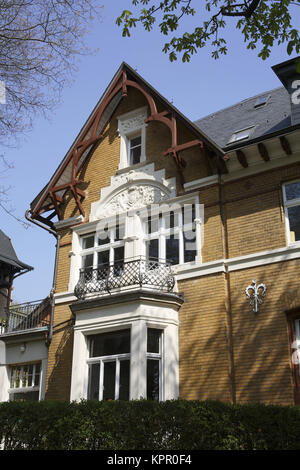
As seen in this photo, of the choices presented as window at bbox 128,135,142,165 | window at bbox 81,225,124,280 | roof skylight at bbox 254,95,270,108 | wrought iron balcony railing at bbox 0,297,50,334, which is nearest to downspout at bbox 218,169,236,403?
window at bbox 81,225,124,280

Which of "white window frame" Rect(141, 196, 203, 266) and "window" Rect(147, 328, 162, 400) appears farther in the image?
"white window frame" Rect(141, 196, 203, 266)

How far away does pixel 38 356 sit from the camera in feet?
49.1

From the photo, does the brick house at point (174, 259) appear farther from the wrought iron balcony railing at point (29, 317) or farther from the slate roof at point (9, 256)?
the slate roof at point (9, 256)

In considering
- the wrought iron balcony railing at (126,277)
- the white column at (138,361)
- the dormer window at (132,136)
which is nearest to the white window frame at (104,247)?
the wrought iron balcony railing at (126,277)

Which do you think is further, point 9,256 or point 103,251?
point 9,256

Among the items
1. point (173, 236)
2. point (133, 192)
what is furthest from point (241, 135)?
point (133, 192)

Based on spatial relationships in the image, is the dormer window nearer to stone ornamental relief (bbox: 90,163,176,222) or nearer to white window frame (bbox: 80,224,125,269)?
stone ornamental relief (bbox: 90,163,176,222)

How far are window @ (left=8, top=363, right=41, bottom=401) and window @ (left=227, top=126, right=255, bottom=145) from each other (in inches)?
330

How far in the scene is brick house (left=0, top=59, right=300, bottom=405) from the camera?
1146 centimetres

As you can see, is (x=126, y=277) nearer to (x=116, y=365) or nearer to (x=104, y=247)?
(x=104, y=247)

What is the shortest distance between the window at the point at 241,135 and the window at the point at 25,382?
8.38 m

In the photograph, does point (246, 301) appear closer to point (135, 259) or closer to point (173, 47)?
point (135, 259)

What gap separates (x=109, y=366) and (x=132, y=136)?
6979 mm

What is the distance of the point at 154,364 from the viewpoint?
39.9 feet
